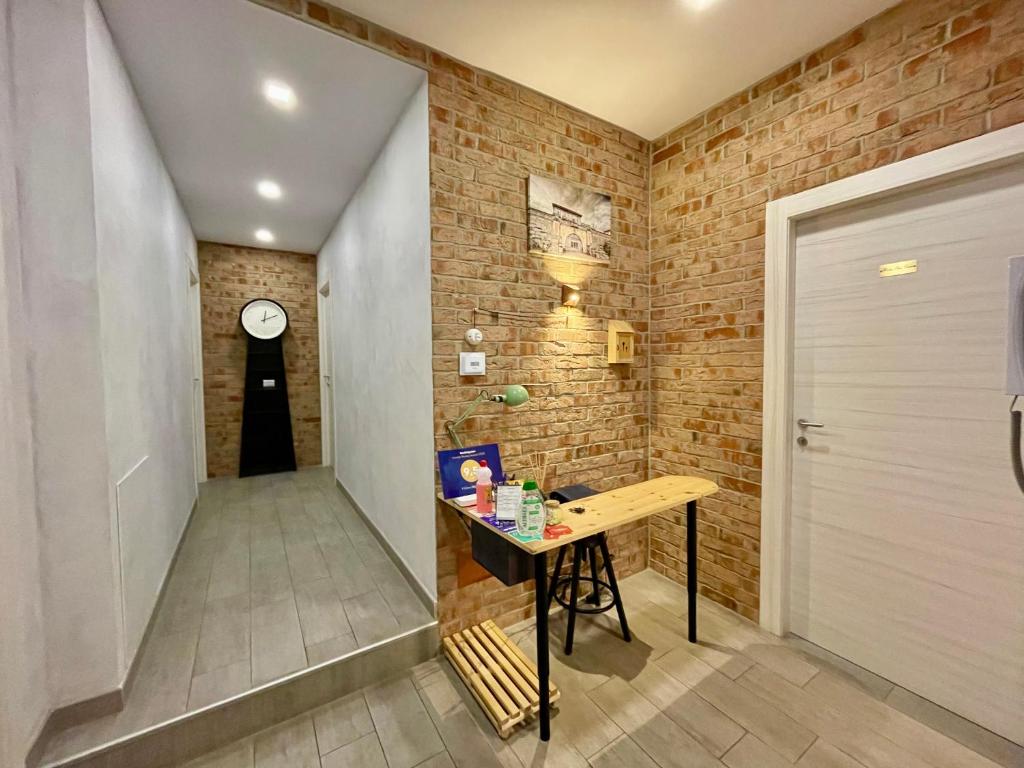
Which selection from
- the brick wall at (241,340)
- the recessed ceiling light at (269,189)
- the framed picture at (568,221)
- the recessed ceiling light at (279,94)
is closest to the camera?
the recessed ceiling light at (279,94)

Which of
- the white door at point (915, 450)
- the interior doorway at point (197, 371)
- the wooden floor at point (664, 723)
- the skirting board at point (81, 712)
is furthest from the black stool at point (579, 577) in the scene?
the interior doorway at point (197, 371)

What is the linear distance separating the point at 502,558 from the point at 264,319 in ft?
14.8

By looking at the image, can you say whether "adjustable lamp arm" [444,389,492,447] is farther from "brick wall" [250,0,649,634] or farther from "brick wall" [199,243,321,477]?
"brick wall" [199,243,321,477]

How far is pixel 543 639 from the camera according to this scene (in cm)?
146

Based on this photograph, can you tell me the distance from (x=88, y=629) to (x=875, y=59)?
3763 mm

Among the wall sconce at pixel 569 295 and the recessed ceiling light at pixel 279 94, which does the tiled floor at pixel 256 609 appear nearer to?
the wall sconce at pixel 569 295

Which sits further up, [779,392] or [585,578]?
[779,392]

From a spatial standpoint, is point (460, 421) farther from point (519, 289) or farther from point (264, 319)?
point (264, 319)

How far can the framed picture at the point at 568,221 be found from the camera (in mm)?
2150

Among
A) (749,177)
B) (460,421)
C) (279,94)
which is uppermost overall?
(279,94)

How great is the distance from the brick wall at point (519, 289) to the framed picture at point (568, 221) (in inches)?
2.6

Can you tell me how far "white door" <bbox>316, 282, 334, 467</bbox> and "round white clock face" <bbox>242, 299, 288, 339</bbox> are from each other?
0.42m

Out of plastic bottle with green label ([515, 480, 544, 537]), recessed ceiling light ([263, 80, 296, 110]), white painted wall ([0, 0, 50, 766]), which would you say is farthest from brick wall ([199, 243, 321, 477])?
plastic bottle with green label ([515, 480, 544, 537])

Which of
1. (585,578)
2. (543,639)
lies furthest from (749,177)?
(543,639)
